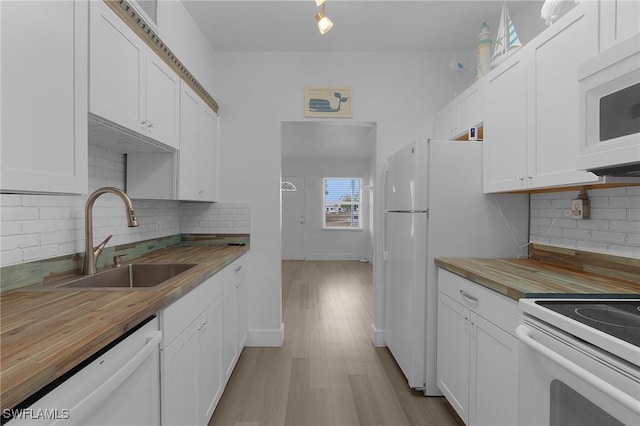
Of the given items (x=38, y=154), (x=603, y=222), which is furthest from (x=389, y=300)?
(x=38, y=154)

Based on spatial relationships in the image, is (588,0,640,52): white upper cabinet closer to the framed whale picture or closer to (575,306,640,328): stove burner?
(575,306,640,328): stove burner

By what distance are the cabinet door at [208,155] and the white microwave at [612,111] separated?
2.37 metres

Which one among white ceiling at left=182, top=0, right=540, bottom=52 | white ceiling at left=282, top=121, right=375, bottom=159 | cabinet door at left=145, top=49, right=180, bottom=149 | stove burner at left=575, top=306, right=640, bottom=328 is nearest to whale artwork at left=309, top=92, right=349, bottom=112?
white ceiling at left=182, top=0, right=540, bottom=52

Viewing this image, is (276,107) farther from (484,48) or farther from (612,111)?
(612,111)

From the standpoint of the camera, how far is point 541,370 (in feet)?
3.68

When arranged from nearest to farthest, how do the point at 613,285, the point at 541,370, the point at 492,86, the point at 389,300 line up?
the point at 541,370 < the point at 613,285 < the point at 492,86 < the point at 389,300

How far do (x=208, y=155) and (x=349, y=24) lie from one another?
158 cm

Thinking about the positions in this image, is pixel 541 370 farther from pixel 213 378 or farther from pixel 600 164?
pixel 213 378

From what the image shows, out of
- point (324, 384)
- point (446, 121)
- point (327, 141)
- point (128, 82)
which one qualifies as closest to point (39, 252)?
point (128, 82)

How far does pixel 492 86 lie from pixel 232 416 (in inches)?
105

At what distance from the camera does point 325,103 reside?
3080mm

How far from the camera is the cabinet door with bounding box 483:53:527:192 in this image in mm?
1836

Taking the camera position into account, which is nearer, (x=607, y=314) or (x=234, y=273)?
(x=607, y=314)

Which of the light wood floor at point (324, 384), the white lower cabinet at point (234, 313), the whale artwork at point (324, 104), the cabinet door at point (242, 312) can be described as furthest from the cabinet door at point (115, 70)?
the light wood floor at point (324, 384)
